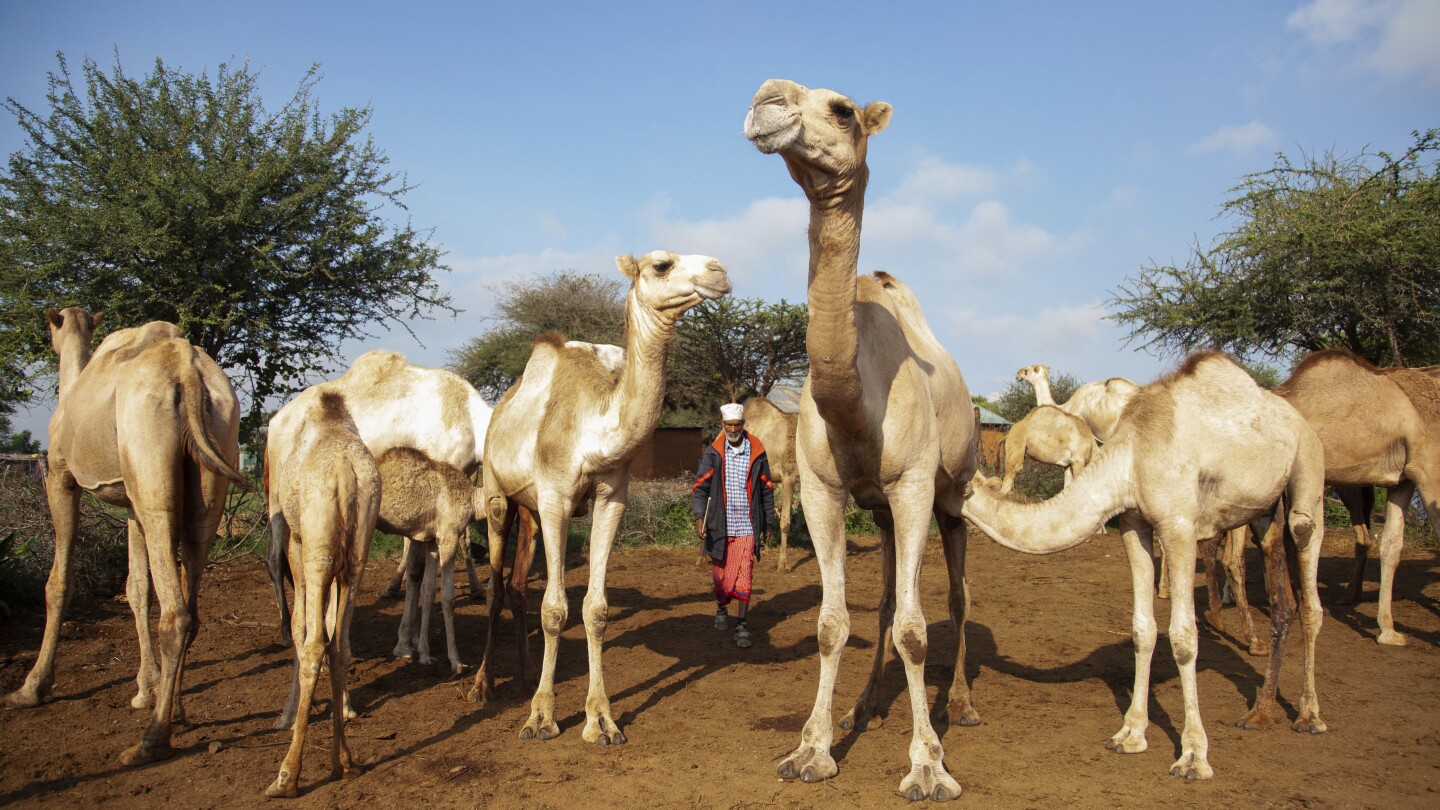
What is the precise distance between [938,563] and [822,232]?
37.1 feet

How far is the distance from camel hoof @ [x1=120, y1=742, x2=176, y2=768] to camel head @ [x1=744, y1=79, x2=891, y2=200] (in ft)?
16.1

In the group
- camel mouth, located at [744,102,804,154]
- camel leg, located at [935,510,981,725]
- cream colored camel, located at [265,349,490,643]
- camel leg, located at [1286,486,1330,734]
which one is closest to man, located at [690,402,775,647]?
cream colored camel, located at [265,349,490,643]

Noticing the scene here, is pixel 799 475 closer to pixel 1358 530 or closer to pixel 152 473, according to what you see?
pixel 152 473

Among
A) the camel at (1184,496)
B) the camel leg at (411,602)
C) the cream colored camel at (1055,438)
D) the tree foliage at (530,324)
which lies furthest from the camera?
the tree foliage at (530,324)

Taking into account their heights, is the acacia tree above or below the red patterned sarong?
above

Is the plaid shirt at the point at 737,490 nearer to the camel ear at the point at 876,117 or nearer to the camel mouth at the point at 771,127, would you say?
the camel ear at the point at 876,117

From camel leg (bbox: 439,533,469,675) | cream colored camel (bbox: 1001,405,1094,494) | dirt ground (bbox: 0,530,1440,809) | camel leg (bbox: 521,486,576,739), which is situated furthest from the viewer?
cream colored camel (bbox: 1001,405,1094,494)

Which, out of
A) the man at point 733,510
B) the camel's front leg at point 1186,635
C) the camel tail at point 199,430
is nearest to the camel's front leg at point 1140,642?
the camel's front leg at point 1186,635

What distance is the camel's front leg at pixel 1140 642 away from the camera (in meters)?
5.43

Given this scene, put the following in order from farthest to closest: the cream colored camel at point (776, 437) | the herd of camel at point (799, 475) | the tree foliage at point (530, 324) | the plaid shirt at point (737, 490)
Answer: the tree foliage at point (530, 324) → the cream colored camel at point (776, 437) → the plaid shirt at point (737, 490) → the herd of camel at point (799, 475)

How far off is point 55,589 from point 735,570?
5.83m

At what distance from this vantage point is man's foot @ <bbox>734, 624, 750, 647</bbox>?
Answer: 876cm

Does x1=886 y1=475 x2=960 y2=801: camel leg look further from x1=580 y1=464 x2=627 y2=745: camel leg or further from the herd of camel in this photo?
x1=580 y1=464 x2=627 y2=745: camel leg

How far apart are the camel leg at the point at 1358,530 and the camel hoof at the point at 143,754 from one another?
37.9 ft
